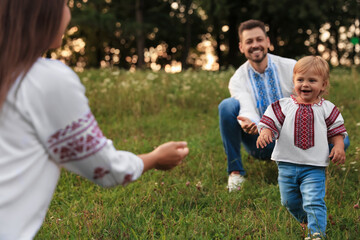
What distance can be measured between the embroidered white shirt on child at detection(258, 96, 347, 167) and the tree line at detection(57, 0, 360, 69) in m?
20.8

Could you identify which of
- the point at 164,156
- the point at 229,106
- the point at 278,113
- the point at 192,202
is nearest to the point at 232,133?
the point at 229,106

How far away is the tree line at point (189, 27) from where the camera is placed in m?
23.7

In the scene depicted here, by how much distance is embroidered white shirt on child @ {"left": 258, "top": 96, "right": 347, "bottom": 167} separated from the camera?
251cm

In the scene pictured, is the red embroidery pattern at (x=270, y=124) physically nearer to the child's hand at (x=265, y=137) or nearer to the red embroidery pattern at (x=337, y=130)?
the child's hand at (x=265, y=137)

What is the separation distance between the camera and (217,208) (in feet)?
10.1

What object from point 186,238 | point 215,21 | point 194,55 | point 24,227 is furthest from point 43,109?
point 194,55

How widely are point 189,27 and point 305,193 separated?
27266mm

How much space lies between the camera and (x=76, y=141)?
1257mm

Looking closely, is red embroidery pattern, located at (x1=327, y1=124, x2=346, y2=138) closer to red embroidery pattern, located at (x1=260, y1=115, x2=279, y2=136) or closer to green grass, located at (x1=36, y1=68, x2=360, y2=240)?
red embroidery pattern, located at (x1=260, y1=115, x2=279, y2=136)

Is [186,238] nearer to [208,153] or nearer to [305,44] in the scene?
[208,153]

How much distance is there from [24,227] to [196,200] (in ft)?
6.86

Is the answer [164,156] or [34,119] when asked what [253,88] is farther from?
[34,119]

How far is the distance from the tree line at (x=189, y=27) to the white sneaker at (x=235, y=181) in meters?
19.9

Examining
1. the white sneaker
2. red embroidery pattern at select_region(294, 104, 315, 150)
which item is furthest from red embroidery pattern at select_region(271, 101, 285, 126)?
the white sneaker
